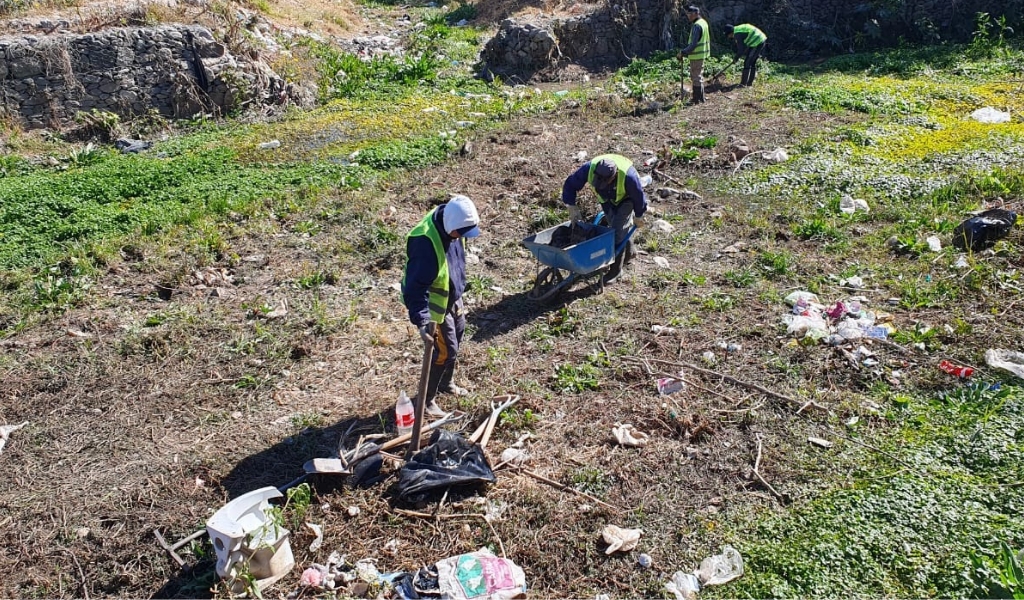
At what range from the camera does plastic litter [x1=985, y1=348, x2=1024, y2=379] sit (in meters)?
5.34

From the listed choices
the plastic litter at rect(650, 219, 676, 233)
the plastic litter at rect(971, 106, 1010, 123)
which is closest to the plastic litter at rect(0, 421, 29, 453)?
the plastic litter at rect(650, 219, 676, 233)

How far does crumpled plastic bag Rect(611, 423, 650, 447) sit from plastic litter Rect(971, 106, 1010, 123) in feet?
29.6

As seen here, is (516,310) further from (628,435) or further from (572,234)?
(628,435)

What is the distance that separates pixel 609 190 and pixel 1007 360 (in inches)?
140

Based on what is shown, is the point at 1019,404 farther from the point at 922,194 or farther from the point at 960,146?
the point at 960,146

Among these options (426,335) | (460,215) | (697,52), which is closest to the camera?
(426,335)

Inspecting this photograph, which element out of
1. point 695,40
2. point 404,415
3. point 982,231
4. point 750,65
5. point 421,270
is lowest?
point 404,415

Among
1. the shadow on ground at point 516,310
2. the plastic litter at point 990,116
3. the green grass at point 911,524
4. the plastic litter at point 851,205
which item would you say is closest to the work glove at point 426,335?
the shadow on ground at point 516,310

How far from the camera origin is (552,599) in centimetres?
403

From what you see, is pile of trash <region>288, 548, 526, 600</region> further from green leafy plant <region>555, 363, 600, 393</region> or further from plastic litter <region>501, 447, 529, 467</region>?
green leafy plant <region>555, 363, 600, 393</region>

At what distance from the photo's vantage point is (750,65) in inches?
532

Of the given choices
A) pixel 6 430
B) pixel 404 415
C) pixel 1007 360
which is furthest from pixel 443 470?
pixel 1007 360

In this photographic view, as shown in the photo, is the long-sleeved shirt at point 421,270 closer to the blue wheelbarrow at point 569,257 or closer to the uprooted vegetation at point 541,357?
the uprooted vegetation at point 541,357

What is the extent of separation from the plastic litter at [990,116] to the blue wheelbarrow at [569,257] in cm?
715
